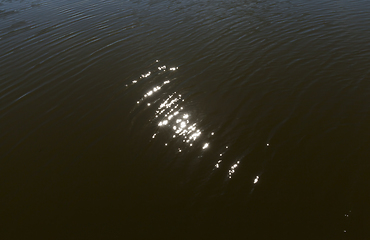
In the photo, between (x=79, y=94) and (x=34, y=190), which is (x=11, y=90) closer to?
(x=79, y=94)

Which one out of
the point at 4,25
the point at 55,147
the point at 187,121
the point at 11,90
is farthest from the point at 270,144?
the point at 4,25

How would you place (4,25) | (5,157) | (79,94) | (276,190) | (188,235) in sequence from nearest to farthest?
1. (188,235)
2. (276,190)
3. (5,157)
4. (79,94)
5. (4,25)

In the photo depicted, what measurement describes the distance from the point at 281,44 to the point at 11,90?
51.9 feet

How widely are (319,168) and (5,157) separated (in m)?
11.4

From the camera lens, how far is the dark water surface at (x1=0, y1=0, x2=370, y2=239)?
6.68m

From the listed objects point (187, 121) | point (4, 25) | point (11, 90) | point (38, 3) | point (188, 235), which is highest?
point (38, 3)

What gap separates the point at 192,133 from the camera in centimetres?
910

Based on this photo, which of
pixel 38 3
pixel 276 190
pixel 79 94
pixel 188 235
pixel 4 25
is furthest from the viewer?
pixel 38 3

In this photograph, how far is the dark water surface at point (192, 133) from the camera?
263 inches

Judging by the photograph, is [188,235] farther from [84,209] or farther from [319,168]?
[319,168]

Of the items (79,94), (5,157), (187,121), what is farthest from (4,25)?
(187,121)

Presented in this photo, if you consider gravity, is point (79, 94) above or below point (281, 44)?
below

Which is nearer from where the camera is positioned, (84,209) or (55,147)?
(84,209)

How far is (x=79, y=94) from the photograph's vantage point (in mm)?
11789
